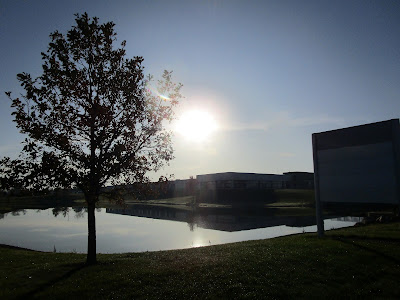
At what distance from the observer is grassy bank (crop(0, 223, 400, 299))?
9.33 m

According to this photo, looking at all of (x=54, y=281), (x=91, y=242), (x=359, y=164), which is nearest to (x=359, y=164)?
(x=359, y=164)

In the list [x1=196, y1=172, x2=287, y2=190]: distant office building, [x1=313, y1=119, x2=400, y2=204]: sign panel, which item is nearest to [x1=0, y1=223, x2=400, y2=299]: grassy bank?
[x1=313, y1=119, x2=400, y2=204]: sign panel

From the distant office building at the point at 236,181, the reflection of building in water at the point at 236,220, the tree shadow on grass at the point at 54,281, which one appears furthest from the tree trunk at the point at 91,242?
the distant office building at the point at 236,181

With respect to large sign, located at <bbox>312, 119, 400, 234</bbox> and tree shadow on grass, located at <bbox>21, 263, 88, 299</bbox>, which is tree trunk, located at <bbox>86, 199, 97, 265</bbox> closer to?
tree shadow on grass, located at <bbox>21, 263, 88, 299</bbox>

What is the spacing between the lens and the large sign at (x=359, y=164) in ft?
52.3

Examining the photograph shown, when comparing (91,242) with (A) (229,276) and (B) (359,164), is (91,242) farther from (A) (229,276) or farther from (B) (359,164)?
(B) (359,164)

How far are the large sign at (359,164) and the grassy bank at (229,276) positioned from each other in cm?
309

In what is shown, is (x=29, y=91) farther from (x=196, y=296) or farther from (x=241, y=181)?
(x=241, y=181)

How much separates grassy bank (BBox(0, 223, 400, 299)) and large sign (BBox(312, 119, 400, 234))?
10.1ft

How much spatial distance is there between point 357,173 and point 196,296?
41.6 feet

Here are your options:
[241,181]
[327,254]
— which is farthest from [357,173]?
[241,181]

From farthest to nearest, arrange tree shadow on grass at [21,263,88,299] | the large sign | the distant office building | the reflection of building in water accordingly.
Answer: the distant office building
the reflection of building in water
the large sign
tree shadow on grass at [21,263,88,299]

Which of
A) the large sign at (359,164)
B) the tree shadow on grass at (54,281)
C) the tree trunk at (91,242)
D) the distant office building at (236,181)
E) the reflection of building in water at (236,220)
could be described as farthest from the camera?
the distant office building at (236,181)

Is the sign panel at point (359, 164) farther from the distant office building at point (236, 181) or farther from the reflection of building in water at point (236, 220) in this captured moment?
the distant office building at point (236, 181)
